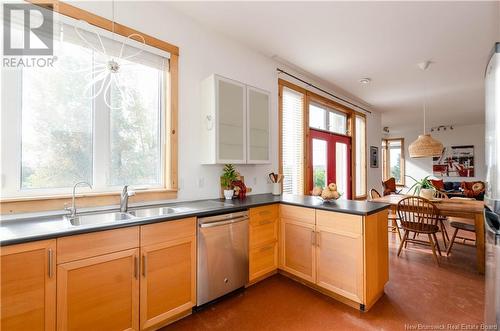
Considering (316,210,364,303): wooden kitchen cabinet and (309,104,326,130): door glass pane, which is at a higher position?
(309,104,326,130): door glass pane

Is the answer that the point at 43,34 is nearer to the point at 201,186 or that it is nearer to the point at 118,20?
the point at 118,20

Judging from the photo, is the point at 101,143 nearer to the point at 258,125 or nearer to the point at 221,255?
the point at 221,255

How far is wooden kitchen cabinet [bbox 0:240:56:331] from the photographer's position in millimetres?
A: 1218

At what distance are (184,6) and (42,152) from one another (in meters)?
1.89

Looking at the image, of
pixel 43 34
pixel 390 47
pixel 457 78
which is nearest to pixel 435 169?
pixel 457 78

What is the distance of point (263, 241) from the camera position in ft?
8.45

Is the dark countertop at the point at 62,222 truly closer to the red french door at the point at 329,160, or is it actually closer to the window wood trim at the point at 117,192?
the window wood trim at the point at 117,192

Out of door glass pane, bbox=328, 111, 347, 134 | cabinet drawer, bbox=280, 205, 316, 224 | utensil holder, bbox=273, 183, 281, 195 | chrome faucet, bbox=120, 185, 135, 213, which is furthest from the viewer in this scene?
door glass pane, bbox=328, 111, 347, 134

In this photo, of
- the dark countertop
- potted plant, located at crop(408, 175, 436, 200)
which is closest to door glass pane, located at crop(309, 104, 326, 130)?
potted plant, located at crop(408, 175, 436, 200)

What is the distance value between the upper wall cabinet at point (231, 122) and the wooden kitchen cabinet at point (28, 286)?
5.01 ft

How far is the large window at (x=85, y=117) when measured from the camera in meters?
1.72

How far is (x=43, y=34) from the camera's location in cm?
180

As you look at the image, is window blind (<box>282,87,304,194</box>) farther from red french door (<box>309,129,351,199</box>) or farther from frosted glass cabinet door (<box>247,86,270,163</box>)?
frosted glass cabinet door (<box>247,86,270,163</box>)

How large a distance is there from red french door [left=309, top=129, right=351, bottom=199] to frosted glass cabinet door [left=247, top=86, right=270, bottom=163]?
4.76 ft
